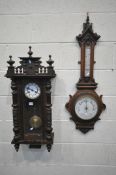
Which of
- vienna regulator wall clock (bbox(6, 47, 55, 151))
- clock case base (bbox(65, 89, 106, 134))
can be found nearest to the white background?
clock case base (bbox(65, 89, 106, 134))

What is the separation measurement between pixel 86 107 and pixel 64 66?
0.39 metres

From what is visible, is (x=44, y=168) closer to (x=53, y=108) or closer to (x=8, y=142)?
(x=8, y=142)

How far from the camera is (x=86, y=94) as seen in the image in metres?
1.56

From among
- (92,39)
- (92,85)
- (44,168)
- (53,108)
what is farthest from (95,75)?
(44,168)

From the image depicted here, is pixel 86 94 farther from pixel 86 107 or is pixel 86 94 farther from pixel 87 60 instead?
pixel 87 60

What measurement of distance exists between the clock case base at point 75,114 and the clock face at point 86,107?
0.02 meters

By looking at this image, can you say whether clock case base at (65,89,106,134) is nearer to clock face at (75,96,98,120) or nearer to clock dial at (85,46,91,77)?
clock face at (75,96,98,120)

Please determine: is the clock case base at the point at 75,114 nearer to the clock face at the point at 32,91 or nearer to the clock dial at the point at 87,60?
the clock dial at the point at 87,60

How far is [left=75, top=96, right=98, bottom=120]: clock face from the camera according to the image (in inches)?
61.6

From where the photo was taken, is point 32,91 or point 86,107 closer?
point 32,91

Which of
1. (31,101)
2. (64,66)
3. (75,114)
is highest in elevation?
(64,66)

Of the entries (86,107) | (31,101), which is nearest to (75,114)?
(86,107)

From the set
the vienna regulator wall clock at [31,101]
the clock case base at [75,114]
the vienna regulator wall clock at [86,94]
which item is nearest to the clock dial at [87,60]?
the vienna regulator wall clock at [86,94]

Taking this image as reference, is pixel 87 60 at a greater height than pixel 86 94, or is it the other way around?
pixel 87 60
